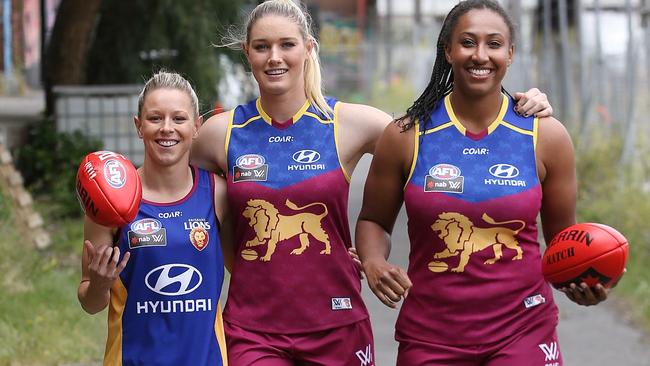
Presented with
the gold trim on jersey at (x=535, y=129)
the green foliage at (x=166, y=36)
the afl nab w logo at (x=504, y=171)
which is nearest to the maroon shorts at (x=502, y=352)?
the afl nab w logo at (x=504, y=171)

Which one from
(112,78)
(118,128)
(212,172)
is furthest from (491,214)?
(112,78)

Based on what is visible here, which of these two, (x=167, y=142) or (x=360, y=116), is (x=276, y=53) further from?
(x=167, y=142)

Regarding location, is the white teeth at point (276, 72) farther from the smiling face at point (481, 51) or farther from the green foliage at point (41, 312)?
the green foliage at point (41, 312)

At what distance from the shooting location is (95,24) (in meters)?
16.5

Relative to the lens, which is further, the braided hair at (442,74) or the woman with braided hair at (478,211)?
the braided hair at (442,74)

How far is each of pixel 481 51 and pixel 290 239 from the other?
3.36 ft

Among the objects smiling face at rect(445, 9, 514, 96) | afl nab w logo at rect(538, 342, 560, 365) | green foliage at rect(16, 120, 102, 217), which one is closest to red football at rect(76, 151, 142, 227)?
smiling face at rect(445, 9, 514, 96)

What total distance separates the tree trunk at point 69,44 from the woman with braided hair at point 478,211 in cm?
1165

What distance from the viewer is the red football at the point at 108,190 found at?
14.3 feet

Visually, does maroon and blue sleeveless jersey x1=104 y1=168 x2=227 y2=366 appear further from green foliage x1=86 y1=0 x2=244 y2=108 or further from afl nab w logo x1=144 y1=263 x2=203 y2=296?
green foliage x1=86 y1=0 x2=244 y2=108

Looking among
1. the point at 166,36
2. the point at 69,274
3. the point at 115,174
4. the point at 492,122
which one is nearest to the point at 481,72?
the point at 492,122

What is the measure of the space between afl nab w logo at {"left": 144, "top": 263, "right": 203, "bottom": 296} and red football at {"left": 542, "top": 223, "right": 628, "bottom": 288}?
1.29 metres

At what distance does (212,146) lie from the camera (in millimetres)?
5012

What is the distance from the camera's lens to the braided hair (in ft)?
15.2
